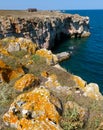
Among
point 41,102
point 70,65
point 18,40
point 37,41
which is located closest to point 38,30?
point 37,41

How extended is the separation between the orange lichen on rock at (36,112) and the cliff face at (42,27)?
54.4 m

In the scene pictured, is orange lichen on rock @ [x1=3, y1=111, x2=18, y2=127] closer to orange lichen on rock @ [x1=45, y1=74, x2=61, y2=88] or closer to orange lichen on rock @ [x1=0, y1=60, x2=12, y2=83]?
orange lichen on rock @ [x1=0, y1=60, x2=12, y2=83]

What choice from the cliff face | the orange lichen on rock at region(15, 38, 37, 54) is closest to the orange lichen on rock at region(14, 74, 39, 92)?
the orange lichen on rock at region(15, 38, 37, 54)

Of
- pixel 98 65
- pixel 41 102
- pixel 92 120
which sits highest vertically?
pixel 41 102

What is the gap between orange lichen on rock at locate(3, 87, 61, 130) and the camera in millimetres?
14586

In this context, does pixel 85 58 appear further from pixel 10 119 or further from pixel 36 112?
pixel 10 119

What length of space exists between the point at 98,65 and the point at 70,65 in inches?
288

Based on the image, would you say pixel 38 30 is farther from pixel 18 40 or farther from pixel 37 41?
pixel 18 40

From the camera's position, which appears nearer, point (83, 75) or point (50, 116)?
point (50, 116)

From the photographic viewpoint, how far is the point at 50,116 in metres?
15.3

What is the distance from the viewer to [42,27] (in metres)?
85.2

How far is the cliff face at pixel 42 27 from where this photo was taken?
7181 cm

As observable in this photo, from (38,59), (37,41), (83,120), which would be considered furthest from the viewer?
(37,41)

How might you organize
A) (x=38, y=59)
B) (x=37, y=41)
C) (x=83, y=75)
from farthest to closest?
(x=37, y=41) < (x=83, y=75) < (x=38, y=59)
